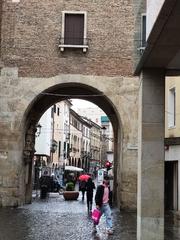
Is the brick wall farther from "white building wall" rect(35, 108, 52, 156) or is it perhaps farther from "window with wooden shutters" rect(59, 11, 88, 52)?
"white building wall" rect(35, 108, 52, 156)

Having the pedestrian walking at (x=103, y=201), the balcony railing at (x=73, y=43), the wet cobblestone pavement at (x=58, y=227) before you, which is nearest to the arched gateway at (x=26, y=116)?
the balcony railing at (x=73, y=43)

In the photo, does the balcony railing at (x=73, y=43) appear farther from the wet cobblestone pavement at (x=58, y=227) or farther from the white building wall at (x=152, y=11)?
the white building wall at (x=152, y=11)

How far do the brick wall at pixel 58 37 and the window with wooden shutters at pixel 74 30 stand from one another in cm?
26

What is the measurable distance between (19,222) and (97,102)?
1470cm

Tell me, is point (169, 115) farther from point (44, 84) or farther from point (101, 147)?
point (101, 147)

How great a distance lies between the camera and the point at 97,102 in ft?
107

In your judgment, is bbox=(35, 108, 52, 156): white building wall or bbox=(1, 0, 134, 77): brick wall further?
bbox=(35, 108, 52, 156): white building wall

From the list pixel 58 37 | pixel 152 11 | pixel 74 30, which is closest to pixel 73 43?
pixel 74 30

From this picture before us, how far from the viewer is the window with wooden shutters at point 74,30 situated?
1073 inches

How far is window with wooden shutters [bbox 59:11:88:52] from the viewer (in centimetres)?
2727

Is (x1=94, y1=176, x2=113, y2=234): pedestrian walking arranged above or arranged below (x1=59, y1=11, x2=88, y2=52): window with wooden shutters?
below

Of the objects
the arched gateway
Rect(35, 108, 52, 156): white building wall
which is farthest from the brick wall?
Rect(35, 108, 52, 156): white building wall

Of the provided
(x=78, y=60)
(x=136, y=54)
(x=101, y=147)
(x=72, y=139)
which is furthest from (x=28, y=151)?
(x=101, y=147)

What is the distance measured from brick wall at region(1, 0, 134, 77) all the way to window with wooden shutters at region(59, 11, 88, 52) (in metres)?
0.26
